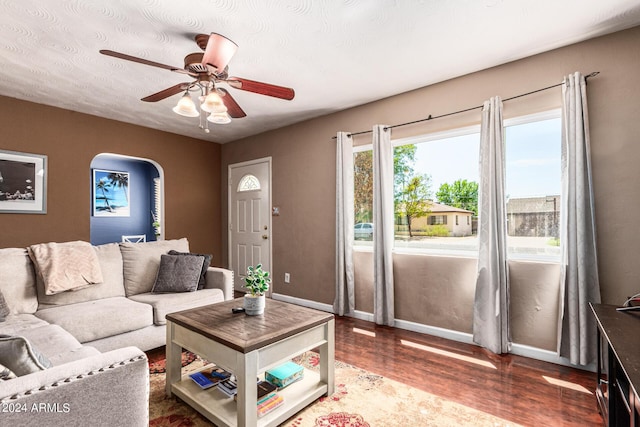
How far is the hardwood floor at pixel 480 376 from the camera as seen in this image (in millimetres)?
1901

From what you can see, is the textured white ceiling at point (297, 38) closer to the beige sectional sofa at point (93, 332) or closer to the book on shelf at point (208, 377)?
the beige sectional sofa at point (93, 332)

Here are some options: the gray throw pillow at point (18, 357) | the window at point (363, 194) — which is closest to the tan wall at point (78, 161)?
the window at point (363, 194)

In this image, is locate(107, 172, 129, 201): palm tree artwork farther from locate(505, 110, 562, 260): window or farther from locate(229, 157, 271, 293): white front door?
locate(505, 110, 562, 260): window

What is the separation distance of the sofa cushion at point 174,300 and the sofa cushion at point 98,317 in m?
0.07

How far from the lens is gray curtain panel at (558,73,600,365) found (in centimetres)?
229

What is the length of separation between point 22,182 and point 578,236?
17.2ft

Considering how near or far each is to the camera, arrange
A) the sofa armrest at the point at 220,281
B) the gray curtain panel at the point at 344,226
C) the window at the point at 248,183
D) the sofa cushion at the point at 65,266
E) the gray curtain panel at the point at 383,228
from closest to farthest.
A: the sofa cushion at the point at 65,266 < the sofa armrest at the point at 220,281 < the gray curtain panel at the point at 383,228 < the gray curtain panel at the point at 344,226 < the window at the point at 248,183

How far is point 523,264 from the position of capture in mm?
2658

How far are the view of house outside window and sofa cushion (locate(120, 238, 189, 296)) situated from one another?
2.19 m

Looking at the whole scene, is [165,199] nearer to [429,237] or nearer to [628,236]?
[429,237]

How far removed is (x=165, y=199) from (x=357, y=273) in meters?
2.98

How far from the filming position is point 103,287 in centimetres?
281

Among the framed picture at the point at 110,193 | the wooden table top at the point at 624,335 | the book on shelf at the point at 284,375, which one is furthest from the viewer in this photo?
the framed picture at the point at 110,193

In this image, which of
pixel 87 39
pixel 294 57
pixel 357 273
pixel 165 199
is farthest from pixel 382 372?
pixel 165 199
